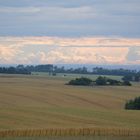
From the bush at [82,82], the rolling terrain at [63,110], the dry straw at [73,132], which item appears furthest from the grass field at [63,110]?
the bush at [82,82]

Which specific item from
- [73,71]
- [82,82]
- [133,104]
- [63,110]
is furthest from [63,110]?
[73,71]

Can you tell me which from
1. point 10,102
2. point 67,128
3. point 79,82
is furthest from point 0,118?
point 79,82

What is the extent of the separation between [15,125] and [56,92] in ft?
107

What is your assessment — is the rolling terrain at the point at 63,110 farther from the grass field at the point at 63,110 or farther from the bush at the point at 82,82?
the bush at the point at 82,82

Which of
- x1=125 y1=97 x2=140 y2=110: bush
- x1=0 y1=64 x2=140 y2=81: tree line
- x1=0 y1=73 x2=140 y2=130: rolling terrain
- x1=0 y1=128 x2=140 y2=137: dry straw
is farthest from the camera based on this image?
x1=0 y1=64 x2=140 y2=81: tree line

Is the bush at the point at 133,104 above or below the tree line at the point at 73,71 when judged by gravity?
below

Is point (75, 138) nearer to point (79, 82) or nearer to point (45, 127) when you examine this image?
point (45, 127)

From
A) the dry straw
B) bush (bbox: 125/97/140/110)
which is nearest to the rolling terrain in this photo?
bush (bbox: 125/97/140/110)

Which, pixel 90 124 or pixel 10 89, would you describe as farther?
pixel 10 89

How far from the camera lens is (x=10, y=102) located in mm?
54188

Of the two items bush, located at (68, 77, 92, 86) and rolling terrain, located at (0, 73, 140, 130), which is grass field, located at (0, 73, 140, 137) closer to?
rolling terrain, located at (0, 73, 140, 130)

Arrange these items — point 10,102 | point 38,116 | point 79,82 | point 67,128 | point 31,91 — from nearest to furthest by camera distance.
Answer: point 67,128
point 38,116
point 10,102
point 31,91
point 79,82

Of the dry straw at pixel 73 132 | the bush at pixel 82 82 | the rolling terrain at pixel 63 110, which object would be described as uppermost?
the bush at pixel 82 82

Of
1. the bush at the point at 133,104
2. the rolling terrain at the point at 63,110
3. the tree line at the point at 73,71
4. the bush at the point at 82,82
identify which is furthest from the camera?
the tree line at the point at 73,71
